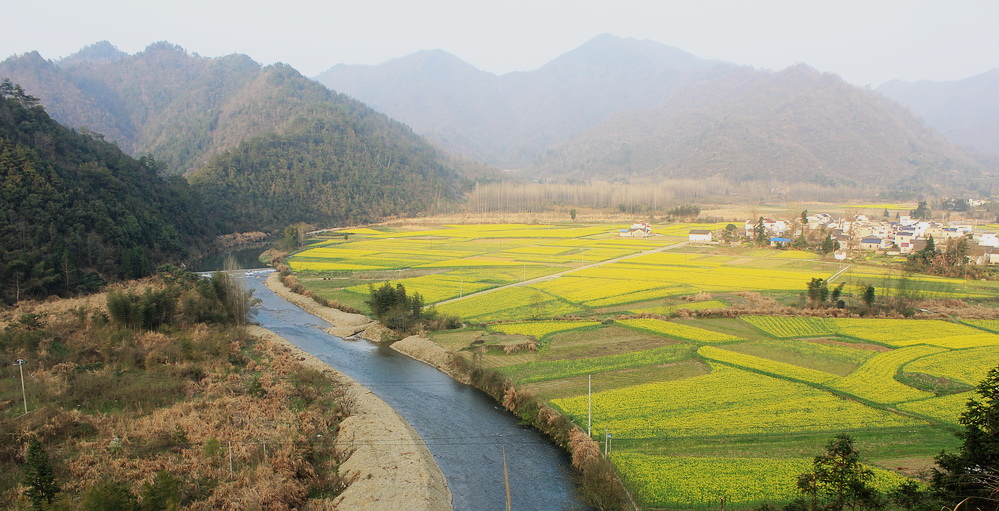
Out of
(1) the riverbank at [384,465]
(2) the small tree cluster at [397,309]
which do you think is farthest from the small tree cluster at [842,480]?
(2) the small tree cluster at [397,309]

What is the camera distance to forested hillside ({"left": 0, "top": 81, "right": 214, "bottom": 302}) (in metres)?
38.2

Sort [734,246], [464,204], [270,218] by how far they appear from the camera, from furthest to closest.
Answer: [464,204]
[270,218]
[734,246]

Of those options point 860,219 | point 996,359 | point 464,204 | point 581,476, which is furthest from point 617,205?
point 581,476

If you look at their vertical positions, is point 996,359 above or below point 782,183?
below

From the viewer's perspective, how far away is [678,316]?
118ft

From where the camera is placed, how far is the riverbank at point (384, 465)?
16.7 meters

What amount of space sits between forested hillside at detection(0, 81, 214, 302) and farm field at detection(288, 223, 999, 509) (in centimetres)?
1546

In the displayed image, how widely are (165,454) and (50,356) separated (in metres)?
12.0

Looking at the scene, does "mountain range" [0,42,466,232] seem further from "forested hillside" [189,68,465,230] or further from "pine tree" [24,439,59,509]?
"pine tree" [24,439,59,509]

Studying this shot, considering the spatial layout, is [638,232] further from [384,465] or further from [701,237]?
[384,465]

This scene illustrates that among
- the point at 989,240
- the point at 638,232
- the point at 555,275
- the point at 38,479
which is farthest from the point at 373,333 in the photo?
the point at 989,240

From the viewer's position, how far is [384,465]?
1862 centimetres

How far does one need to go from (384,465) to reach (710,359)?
1673 centimetres

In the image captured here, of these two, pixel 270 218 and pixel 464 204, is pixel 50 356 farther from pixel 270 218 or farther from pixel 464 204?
pixel 464 204
